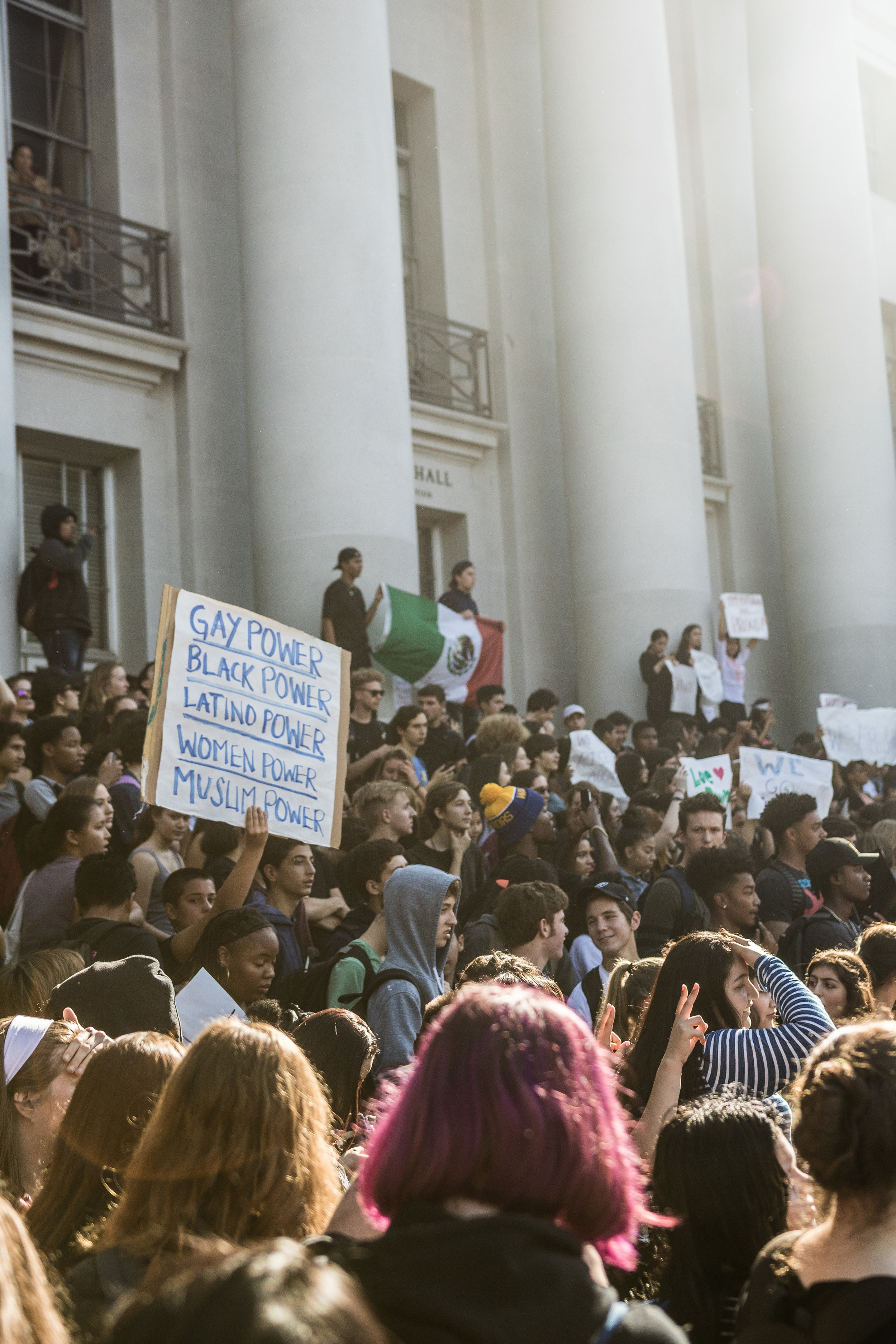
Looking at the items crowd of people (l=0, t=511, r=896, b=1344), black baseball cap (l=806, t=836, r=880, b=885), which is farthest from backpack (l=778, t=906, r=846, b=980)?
black baseball cap (l=806, t=836, r=880, b=885)

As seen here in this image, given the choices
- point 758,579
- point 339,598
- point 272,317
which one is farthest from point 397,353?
point 758,579

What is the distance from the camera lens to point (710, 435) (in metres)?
21.6

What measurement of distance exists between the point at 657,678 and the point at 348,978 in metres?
10.7

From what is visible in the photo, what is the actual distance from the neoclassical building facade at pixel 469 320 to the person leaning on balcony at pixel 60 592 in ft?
1.09

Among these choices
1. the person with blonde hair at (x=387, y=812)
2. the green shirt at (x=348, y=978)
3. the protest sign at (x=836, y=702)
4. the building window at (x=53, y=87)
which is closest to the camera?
the green shirt at (x=348, y=978)

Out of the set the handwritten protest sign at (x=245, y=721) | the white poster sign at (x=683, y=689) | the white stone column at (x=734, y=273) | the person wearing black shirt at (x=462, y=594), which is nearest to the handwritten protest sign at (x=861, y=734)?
the white poster sign at (x=683, y=689)

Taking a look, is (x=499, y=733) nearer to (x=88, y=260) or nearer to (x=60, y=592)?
(x=60, y=592)

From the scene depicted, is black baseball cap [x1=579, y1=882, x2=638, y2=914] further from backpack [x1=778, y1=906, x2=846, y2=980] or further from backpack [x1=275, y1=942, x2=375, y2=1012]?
backpack [x1=275, y1=942, x2=375, y2=1012]

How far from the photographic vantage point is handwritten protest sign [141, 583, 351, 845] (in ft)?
21.2

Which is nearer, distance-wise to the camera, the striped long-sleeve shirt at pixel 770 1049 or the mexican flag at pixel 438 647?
the striped long-sleeve shirt at pixel 770 1049

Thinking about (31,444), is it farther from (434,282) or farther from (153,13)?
(434,282)

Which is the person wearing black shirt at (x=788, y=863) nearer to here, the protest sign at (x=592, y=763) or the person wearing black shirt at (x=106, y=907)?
the person wearing black shirt at (x=106, y=907)

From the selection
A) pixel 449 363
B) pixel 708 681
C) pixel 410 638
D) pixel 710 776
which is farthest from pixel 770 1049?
pixel 449 363

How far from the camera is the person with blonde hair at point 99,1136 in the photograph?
2.80 m
